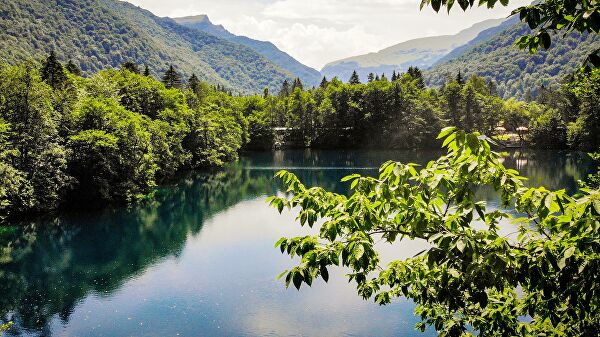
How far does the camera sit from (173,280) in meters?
24.4

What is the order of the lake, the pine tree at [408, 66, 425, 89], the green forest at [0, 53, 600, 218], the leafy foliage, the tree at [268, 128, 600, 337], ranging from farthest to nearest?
the pine tree at [408, 66, 425, 89] → the green forest at [0, 53, 600, 218] → the leafy foliage → the lake → the tree at [268, 128, 600, 337]

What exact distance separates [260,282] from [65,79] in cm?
4186

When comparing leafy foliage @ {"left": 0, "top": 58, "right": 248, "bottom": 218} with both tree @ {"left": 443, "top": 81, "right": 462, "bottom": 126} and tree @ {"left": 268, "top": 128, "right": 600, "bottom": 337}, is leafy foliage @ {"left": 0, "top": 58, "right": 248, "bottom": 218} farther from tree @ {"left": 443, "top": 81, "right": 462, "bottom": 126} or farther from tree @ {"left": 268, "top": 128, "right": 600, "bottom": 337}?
tree @ {"left": 443, "top": 81, "right": 462, "bottom": 126}

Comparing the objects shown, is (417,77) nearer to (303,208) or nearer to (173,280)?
(173,280)

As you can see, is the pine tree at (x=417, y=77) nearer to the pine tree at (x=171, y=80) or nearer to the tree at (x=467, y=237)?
the pine tree at (x=171, y=80)

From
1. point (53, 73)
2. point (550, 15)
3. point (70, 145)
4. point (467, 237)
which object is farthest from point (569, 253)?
point (53, 73)

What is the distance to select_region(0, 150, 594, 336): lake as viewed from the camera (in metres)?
19.3

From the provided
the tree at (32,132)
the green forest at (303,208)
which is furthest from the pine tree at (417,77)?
the tree at (32,132)

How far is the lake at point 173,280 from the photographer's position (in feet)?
63.2

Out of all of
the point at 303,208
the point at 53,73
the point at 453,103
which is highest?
the point at 53,73

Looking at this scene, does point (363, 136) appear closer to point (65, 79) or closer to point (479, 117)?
point (479, 117)

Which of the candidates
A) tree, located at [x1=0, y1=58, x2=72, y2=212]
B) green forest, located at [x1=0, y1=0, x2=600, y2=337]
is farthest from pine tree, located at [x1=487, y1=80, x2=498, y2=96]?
tree, located at [x1=0, y1=58, x2=72, y2=212]

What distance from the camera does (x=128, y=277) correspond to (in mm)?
25062

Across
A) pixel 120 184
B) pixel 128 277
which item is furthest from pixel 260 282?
pixel 120 184
